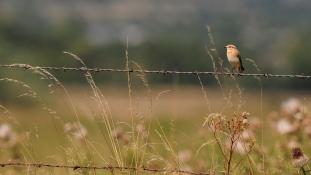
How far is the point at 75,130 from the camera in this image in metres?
7.18

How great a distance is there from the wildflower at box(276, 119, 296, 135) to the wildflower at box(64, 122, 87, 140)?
1.66 metres

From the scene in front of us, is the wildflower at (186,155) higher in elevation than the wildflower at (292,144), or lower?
lower

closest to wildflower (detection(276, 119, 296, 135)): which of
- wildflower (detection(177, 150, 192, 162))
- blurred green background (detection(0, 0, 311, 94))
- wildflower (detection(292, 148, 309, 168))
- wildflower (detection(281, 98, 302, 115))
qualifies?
wildflower (detection(281, 98, 302, 115))

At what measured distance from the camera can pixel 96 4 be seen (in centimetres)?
17412

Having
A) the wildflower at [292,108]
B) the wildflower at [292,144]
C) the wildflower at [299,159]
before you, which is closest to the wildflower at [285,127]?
the wildflower at [292,108]

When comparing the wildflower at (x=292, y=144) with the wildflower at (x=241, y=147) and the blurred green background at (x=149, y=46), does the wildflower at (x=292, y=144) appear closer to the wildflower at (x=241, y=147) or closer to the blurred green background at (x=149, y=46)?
the wildflower at (x=241, y=147)

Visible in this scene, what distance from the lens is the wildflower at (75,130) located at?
6799 mm

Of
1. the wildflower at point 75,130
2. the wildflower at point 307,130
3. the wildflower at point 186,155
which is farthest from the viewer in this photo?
the wildflower at point 186,155

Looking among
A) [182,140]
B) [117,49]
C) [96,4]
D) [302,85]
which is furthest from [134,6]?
[182,140]

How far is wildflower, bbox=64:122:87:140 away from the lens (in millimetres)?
6799

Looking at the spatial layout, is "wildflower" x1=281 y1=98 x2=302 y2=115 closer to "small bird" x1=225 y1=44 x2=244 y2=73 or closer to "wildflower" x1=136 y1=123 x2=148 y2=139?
"small bird" x1=225 y1=44 x2=244 y2=73

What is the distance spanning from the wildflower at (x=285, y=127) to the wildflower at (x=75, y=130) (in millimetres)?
1658

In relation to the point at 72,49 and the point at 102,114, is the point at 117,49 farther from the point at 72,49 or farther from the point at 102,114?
the point at 102,114

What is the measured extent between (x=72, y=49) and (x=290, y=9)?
3578 inches
